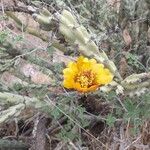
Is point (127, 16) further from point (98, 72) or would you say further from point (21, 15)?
point (21, 15)

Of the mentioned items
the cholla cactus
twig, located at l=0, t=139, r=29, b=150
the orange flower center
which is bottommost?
twig, located at l=0, t=139, r=29, b=150

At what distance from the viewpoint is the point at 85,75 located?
174 cm

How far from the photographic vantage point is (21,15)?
2.95 meters

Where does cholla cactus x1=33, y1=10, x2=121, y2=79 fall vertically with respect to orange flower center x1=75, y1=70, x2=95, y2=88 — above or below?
above

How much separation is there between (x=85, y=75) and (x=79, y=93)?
1.10 feet

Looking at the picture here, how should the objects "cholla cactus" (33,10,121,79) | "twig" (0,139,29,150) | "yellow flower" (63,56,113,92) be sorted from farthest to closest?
1. "twig" (0,139,29,150)
2. "cholla cactus" (33,10,121,79)
3. "yellow flower" (63,56,113,92)

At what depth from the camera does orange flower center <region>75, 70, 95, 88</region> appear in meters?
1.69

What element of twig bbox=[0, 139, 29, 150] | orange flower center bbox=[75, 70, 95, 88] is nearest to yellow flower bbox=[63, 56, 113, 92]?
orange flower center bbox=[75, 70, 95, 88]

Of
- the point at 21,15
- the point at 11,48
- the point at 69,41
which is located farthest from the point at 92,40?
the point at 21,15

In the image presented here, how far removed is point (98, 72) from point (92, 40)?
184mm

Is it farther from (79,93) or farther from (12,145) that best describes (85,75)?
(12,145)

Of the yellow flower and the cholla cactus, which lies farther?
the cholla cactus

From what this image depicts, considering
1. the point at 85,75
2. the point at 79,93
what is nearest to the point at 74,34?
the point at 85,75

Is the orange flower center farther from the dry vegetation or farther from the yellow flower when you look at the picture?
the dry vegetation
